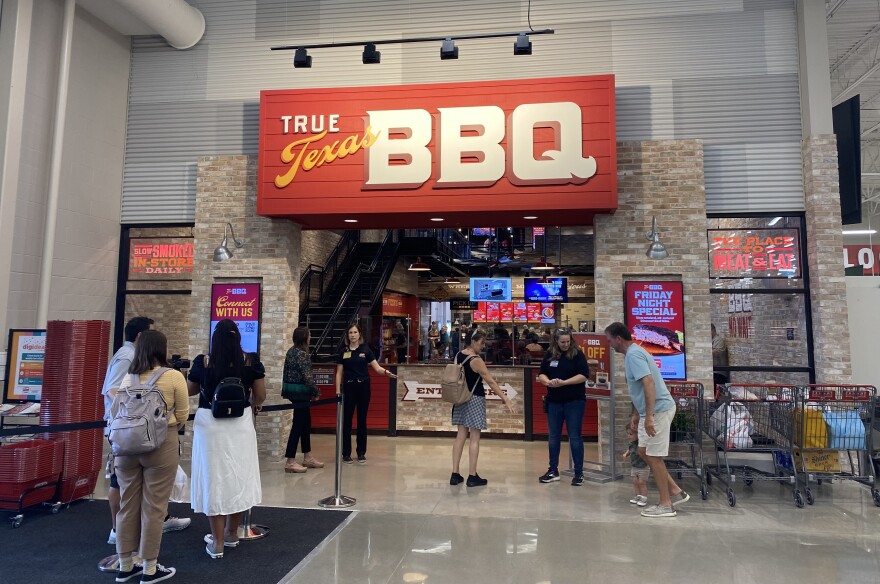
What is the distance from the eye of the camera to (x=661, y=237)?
719 cm

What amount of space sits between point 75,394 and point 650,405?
5.57 metres

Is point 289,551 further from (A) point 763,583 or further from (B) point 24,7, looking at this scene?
(B) point 24,7

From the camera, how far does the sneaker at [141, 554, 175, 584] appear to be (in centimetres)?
363

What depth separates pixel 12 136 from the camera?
6.80 m

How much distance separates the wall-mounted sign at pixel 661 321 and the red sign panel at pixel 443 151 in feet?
4.14

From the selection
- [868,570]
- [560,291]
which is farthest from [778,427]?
[560,291]

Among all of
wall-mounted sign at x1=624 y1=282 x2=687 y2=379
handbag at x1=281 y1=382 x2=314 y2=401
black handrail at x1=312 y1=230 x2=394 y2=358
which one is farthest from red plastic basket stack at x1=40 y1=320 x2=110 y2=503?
wall-mounted sign at x1=624 y1=282 x2=687 y2=379

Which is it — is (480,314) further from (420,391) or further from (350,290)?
(420,391)

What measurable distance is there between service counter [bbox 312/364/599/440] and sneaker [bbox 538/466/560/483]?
7.43 ft

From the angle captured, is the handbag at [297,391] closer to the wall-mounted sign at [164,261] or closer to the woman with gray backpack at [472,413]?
the woman with gray backpack at [472,413]

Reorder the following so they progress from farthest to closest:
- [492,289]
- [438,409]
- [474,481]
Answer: [492,289]
[438,409]
[474,481]

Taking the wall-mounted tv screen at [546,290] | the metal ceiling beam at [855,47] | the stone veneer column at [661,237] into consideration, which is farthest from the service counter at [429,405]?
the metal ceiling beam at [855,47]

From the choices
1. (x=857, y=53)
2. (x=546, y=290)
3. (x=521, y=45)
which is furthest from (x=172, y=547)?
(x=857, y=53)

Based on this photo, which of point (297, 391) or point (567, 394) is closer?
point (567, 394)
